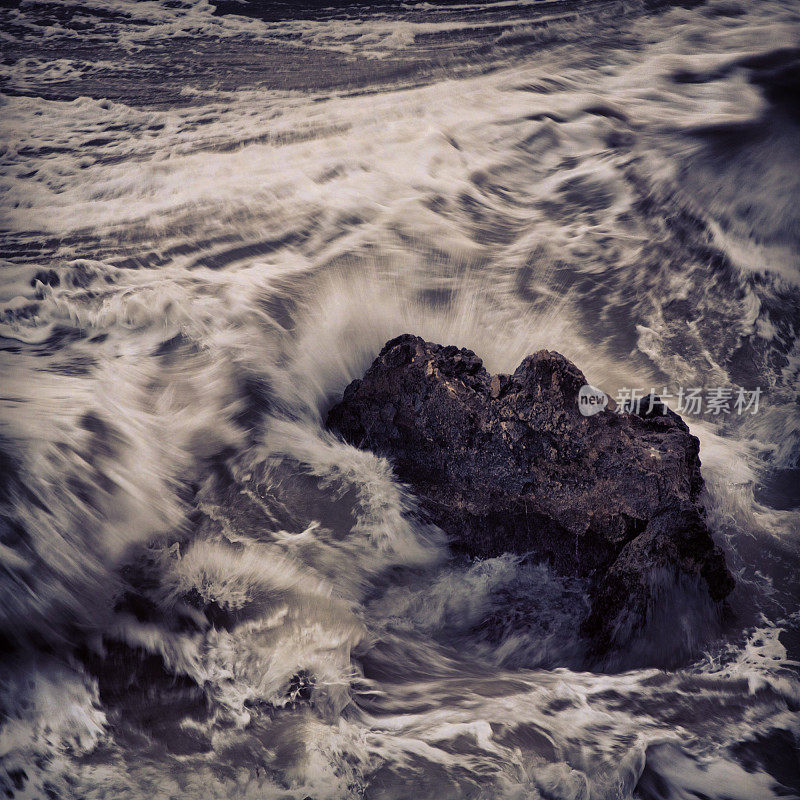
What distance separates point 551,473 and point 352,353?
4.32ft

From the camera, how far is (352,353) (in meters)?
3.70

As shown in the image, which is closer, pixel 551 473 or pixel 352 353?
pixel 551 473

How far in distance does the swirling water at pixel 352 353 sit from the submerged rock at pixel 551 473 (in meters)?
0.12

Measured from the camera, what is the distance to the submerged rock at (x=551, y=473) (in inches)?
104

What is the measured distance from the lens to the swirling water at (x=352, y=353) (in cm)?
239

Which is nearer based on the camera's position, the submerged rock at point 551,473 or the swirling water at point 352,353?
the swirling water at point 352,353

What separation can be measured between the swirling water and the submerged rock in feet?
0.41

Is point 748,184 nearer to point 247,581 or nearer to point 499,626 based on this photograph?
point 499,626

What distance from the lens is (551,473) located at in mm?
2803

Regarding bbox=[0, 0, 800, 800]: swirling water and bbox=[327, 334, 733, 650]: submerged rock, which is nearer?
bbox=[0, 0, 800, 800]: swirling water

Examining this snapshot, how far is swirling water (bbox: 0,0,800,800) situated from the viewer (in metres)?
2.39

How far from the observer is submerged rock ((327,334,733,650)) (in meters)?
2.63

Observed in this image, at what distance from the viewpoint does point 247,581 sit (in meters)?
2.80

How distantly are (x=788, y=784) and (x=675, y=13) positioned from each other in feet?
19.2
